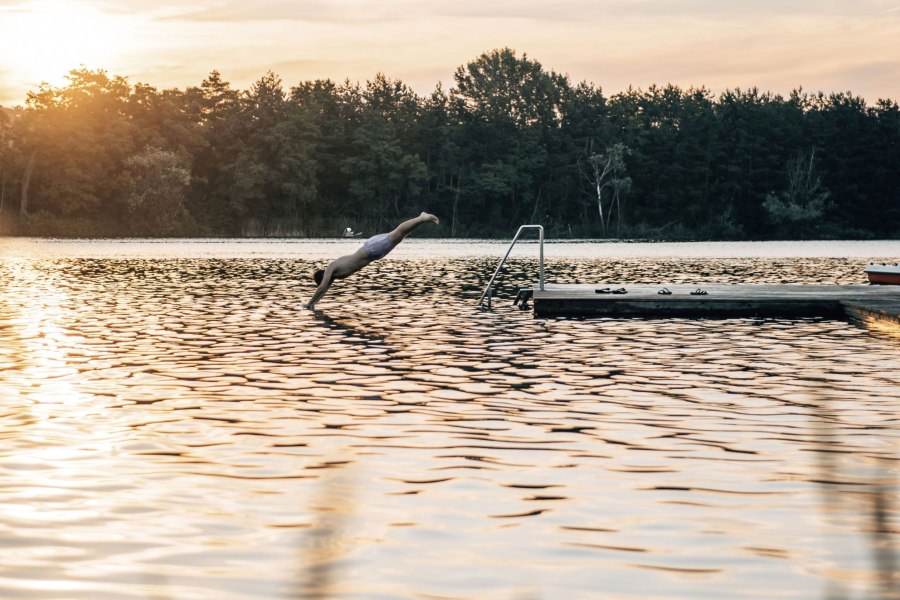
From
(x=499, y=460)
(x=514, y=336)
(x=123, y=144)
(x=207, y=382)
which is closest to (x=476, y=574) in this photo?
(x=499, y=460)

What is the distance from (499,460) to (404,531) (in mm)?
2337

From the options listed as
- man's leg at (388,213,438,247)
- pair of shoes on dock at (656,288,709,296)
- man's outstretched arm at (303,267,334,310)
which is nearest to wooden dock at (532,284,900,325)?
pair of shoes on dock at (656,288,709,296)

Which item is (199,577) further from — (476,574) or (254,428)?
(254,428)

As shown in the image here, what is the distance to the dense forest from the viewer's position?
114 m

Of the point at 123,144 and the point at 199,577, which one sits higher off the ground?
the point at 123,144

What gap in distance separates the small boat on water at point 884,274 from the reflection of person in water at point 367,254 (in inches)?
564

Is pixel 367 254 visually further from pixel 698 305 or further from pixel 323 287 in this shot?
pixel 698 305

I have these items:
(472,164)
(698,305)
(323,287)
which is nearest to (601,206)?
(472,164)

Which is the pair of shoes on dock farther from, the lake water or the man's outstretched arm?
the man's outstretched arm

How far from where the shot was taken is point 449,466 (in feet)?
31.3

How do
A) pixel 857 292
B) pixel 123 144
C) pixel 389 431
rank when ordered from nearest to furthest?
pixel 389 431 → pixel 857 292 → pixel 123 144

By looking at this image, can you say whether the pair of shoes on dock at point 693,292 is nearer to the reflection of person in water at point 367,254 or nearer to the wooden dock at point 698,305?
the wooden dock at point 698,305

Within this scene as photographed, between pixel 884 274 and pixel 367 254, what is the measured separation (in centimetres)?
1573

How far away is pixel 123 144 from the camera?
113m
